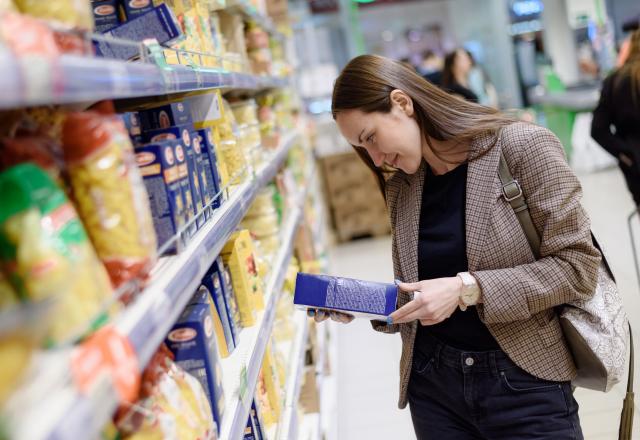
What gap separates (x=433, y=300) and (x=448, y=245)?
0.22 metres

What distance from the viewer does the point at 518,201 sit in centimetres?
179

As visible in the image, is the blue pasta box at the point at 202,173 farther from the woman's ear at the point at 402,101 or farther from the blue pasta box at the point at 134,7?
the woman's ear at the point at 402,101

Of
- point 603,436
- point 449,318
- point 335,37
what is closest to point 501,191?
point 449,318

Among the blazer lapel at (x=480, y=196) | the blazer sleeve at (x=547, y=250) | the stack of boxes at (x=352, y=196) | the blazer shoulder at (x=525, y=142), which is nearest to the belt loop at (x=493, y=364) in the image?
the blazer sleeve at (x=547, y=250)

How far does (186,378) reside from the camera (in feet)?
4.71

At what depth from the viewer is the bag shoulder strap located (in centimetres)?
178

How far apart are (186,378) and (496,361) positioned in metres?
0.82

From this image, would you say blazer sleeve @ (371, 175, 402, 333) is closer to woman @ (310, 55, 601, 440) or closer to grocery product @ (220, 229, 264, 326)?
woman @ (310, 55, 601, 440)

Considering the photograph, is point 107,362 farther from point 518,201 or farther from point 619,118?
point 619,118

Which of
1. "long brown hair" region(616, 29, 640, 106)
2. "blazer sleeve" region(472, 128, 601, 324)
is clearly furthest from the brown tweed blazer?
"long brown hair" region(616, 29, 640, 106)

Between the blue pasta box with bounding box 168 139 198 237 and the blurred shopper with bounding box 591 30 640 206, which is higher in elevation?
the blue pasta box with bounding box 168 139 198 237

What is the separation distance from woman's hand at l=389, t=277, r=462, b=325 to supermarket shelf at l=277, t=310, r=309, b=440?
786mm

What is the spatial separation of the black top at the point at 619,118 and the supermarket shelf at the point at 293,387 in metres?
2.02

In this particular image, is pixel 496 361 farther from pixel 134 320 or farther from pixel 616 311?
pixel 134 320
